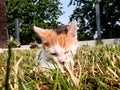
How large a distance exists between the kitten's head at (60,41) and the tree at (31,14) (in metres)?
37.0

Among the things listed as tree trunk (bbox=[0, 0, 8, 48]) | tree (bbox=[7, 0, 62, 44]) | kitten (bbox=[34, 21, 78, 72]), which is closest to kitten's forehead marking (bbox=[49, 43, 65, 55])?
kitten (bbox=[34, 21, 78, 72])

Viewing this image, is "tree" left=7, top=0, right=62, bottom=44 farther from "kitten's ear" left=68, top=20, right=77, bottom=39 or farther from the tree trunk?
"kitten's ear" left=68, top=20, right=77, bottom=39

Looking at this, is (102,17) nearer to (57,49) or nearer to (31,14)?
(31,14)

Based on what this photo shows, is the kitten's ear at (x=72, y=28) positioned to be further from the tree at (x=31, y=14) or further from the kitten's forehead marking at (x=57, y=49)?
the tree at (x=31, y=14)

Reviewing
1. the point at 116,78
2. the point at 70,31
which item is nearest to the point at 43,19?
the point at 70,31

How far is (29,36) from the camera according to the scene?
141 feet

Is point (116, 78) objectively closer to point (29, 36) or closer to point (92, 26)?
point (92, 26)

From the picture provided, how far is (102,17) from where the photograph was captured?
127 feet

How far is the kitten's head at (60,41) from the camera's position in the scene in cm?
414

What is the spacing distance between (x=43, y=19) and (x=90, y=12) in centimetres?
754

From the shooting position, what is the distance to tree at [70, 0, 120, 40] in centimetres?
3716

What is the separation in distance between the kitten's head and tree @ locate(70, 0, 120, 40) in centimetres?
3147

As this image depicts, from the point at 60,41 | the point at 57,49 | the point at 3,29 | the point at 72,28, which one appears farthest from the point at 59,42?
the point at 3,29

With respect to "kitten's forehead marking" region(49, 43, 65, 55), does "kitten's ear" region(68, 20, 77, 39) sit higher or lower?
higher
